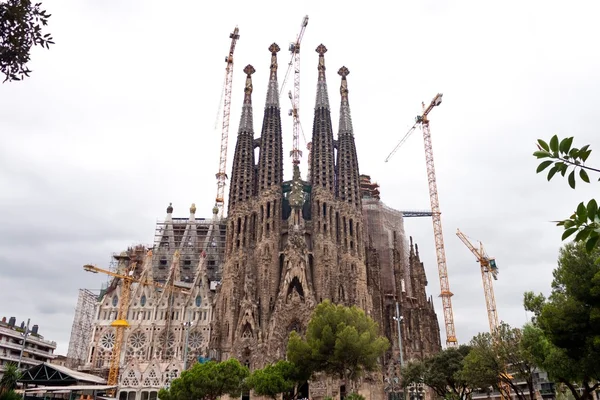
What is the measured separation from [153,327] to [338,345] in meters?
37.2

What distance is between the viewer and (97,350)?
61.8m

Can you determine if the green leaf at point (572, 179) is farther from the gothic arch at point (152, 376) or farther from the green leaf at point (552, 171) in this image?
the gothic arch at point (152, 376)

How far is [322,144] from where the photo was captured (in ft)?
221

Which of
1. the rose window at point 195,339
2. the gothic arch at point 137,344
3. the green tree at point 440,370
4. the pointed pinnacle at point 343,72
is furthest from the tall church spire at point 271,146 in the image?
the green tree at point 440,370

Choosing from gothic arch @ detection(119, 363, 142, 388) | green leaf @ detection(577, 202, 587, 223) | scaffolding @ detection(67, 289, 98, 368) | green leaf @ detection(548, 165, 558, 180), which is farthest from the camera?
scaffolding @ detection(67, 289, 98, 368)

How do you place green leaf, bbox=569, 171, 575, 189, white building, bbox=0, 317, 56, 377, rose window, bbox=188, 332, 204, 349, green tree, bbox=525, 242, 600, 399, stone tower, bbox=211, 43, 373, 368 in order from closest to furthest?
1. green leaf, bbox=569, 171, 575, 189
2. green tree, bbox=525, 242, 600, 399
3. stone tower, bbox=211, 43, 373, 368
4. white building, bbox=0, 317, 56, 377
5. rose window, bbox=188, 332, 204, 349

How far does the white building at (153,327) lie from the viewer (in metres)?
56.5

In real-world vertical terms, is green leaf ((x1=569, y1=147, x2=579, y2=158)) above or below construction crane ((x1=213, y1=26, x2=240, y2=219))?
below

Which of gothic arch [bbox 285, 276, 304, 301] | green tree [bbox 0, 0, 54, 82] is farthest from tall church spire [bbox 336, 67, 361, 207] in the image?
green tree [bbox 0, 0, 54, 82]

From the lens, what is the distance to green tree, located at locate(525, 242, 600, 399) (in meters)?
18.1

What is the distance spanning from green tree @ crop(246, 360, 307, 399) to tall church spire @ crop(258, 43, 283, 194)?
31.5 meters

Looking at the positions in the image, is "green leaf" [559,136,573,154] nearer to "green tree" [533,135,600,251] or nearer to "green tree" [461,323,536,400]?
"green tree" [533,135,600,251]

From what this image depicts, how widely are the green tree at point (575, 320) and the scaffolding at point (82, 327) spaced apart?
67708mm

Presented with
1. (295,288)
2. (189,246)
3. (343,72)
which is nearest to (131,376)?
(295,288)
